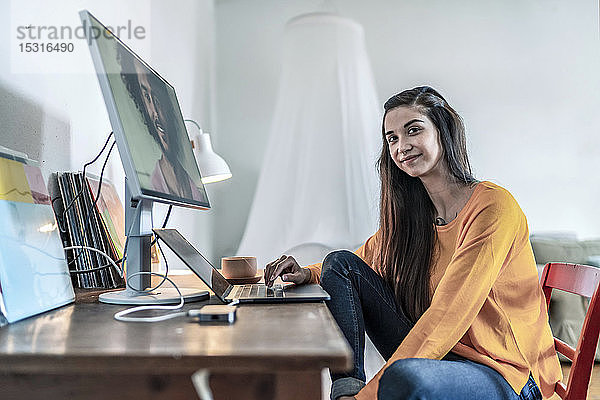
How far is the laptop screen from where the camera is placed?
0.88 m

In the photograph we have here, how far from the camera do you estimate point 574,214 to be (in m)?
3.64

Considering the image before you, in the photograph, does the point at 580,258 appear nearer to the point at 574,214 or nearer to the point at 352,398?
the point at 574,214

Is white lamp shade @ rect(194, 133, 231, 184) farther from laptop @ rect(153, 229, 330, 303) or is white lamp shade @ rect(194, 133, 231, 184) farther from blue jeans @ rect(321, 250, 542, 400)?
laptop @ rect(153, 229, 330, 303)

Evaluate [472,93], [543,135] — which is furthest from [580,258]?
[472,93]

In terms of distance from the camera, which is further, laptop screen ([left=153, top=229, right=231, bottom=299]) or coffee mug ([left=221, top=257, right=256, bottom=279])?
coffee mug ([left=221, top=257, right=256, bottom=279])

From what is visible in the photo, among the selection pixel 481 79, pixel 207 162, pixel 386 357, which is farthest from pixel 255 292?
pixel 481 79

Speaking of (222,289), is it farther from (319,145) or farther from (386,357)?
(319,145)

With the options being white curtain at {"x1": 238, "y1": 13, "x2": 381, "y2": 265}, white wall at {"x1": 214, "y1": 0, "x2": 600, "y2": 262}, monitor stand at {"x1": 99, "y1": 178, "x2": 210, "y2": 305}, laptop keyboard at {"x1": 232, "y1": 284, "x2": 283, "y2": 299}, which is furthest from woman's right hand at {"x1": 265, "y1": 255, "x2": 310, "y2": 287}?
white wall at {"x1": 214, "y1": 0, "x2": 600, "y2": 262}

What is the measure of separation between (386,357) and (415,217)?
1.22ft

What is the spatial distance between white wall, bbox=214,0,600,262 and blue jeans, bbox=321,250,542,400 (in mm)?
2384

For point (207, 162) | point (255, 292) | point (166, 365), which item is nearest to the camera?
point (166, 365)

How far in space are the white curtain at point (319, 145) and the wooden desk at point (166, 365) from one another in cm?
233

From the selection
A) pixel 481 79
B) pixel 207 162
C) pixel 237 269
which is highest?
pixel 481 79

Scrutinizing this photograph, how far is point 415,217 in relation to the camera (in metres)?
1.46
